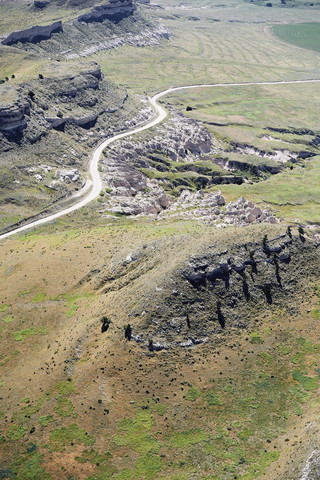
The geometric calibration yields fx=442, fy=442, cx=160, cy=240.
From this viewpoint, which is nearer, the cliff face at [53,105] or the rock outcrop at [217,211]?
the rock outcrop at [217,211]

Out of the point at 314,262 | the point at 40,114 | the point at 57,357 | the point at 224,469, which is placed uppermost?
the point at 40,114

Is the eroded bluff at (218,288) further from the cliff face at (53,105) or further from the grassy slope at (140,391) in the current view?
the cliff face at (53,105)

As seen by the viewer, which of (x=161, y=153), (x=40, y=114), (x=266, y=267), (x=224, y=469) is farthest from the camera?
(x=161, y=153)

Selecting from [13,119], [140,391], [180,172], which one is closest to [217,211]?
[180,172]

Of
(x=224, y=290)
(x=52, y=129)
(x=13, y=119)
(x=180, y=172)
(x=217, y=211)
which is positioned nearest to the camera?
(x=224, y=290)

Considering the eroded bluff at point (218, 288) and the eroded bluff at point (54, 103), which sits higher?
the eroded bluff at point (54, 103)

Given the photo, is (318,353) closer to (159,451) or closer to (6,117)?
(159,451)

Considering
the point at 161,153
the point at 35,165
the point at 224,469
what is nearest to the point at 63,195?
the point at 35,165

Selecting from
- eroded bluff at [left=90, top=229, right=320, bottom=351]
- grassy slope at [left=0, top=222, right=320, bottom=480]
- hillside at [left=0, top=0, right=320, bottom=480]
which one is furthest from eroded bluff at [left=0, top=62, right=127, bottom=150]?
eroded bluff at [left=90, top=229, right=320, bottom=351]

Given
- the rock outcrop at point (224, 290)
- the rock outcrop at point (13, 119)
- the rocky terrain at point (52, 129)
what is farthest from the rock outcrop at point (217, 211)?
the rock outcrop at point (13, 119)

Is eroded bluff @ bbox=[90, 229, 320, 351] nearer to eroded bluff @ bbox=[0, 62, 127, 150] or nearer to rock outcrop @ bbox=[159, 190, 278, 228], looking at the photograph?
rock outcrop @ bbox=[159, 190, 278, 228]

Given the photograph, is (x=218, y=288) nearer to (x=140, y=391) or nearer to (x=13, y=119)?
(x=140, y=391)
